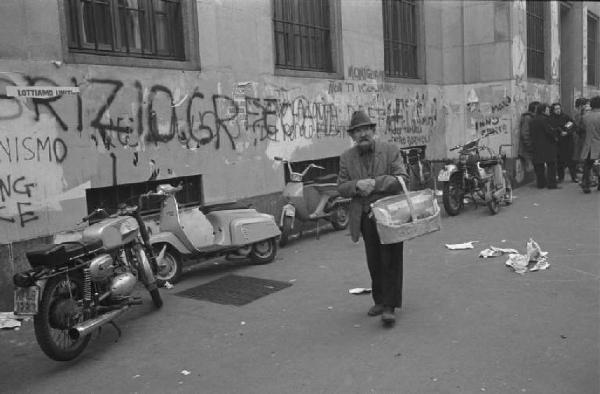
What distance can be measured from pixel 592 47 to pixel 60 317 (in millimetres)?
21768

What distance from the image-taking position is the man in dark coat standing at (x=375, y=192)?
4.93 meters

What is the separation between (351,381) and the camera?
3.84m

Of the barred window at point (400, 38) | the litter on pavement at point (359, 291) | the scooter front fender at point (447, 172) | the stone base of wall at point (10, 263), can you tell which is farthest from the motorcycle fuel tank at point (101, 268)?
the barred window at point (400, 38)

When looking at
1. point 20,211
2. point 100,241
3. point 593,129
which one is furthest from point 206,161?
point 593,129

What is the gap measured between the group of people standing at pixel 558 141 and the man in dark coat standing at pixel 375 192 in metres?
8.28

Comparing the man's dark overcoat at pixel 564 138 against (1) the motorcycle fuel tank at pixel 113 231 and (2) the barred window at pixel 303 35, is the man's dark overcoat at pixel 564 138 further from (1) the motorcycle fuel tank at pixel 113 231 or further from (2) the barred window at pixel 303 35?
(1) the motorcycle fuel tank at pixel 113 231

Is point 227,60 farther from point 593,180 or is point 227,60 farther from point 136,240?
point 593,180

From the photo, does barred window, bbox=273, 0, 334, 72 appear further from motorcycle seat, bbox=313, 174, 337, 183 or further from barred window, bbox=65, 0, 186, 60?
barred window, bbox=65, 0, 186, 60

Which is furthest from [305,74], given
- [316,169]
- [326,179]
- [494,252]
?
[494,252]

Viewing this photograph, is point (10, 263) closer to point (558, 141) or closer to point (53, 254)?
point (53, 254)

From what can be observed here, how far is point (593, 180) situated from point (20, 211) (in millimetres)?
11205

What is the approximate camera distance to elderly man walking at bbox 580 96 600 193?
38.1ft

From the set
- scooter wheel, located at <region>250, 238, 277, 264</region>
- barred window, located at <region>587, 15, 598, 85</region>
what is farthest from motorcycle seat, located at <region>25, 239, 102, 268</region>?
barred window, located at <region>587, 15, 598, 85</region>

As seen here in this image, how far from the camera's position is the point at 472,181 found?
10250 mm
